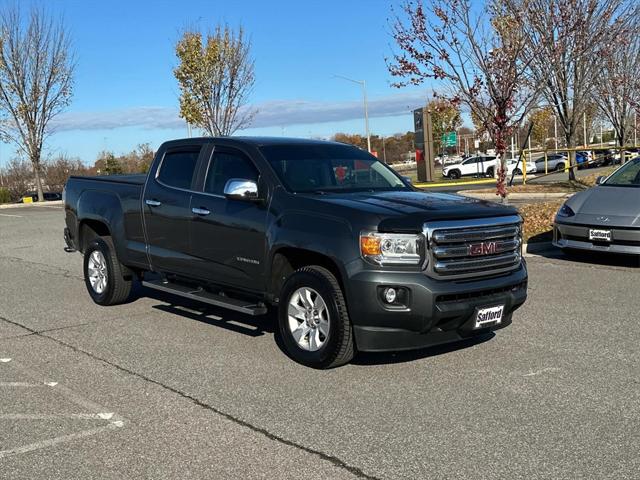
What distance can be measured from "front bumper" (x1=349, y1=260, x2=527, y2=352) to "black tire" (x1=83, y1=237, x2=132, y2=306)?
12.7 ft

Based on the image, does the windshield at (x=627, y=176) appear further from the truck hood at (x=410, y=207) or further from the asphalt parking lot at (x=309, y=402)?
the truck hood at (x=410, y=207)

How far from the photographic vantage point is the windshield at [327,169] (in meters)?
6.10

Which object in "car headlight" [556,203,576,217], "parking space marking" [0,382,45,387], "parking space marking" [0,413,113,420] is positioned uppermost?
"car headlight" [556,203,576,217]

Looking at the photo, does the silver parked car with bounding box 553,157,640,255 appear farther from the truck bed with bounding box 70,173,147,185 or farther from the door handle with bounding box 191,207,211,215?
the truck bed with bounding box 70,173,147,185

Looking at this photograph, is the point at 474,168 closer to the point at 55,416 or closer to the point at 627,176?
the point at 627,176

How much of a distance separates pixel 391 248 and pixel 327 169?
1634 mm

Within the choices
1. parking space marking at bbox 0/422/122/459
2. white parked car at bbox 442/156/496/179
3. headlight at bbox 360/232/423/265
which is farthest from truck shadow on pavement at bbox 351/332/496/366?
white parked car at bbox 442/156/496/179

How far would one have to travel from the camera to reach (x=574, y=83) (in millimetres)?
18672

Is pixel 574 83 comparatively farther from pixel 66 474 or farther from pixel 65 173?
pixel 65 173

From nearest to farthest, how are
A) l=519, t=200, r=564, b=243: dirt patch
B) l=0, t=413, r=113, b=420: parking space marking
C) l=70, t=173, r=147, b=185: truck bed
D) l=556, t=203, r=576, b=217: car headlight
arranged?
l=0, t=413, r=113, b=420: parking space marking → l=70, t=173, r=147, b=185: truck bed → l=556, t=203, r=576, b=217: car headlight → l=519, t=200, r=564, b=243: dirt patch

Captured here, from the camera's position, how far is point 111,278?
794 cm

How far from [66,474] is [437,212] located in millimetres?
3061

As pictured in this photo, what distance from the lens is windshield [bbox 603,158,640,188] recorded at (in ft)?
33.6

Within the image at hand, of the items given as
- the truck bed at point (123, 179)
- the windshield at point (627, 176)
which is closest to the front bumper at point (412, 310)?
the truck bed at point (123, 179)
